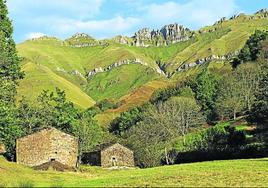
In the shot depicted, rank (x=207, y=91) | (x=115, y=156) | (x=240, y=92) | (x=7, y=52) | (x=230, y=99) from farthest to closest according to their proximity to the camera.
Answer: (x=207, y=91) < (x=230, y=99) < (x=240, y=92) < (x=115, y=156) < (x=7, y=52)

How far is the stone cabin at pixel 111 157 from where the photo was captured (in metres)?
104

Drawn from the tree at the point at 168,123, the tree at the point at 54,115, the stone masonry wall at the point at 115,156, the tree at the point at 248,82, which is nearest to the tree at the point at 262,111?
the stone masonry wall at the point at 115,156

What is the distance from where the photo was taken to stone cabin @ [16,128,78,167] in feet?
266

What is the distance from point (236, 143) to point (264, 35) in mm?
79205

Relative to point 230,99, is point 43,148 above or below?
below

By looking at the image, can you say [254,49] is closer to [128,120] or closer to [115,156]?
[128,120]

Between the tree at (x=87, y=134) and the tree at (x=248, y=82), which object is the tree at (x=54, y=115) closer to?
the tree at (x=87, y=134)

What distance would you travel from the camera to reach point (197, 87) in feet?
519

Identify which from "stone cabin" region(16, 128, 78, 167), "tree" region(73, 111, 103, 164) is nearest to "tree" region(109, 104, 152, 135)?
"tree" region(73, 111, 103, 164)

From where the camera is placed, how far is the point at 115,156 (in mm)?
104625

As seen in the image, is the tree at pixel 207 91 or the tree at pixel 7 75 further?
the tree at pixel 207 91

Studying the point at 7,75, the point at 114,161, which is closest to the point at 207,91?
the point at 114,161

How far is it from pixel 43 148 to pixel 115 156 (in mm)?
25238

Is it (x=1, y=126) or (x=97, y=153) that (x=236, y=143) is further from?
(x=1, y=126)
